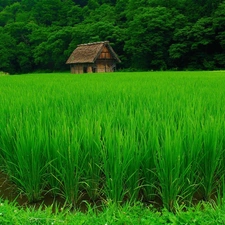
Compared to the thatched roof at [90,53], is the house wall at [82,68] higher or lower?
lower

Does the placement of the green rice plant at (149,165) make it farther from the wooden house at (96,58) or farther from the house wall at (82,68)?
the house wall at (82,68)

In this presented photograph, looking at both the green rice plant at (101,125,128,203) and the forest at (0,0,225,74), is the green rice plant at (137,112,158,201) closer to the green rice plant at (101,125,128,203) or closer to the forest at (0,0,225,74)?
the green rice plant at (101,125,128,203)

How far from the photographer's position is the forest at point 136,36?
1081 inches

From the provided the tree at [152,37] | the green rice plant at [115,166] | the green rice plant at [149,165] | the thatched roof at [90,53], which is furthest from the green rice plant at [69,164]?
the tree at [152,37]

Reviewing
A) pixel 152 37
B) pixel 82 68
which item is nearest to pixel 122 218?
pixel 82 68

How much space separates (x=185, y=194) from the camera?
5.94 ft

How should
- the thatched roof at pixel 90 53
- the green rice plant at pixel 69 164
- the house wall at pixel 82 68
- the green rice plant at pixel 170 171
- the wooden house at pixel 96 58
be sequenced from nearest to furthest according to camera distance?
1. the green rice plant at pixel 170 171
2. the green rice plant at pixel 69 164
3. the thatched roof at pixel 90 53
4. the wooden house at pixel 96 58
5. the house wall at pixel 82 68

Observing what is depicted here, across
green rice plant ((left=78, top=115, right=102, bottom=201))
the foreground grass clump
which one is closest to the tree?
green rice plant ((left=78, top=115, right=102, bottom=201))

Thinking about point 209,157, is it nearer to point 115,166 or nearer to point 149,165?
point 149,165

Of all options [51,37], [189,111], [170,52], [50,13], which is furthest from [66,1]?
[189,111]

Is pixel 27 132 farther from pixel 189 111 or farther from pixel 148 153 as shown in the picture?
pixel 189 111

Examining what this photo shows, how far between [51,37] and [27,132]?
36608 millimetres

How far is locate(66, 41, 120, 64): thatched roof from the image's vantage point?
2739 cm

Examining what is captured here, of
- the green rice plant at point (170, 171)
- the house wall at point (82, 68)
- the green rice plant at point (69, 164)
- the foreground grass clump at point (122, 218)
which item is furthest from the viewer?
the house wall at point (82, 68)
